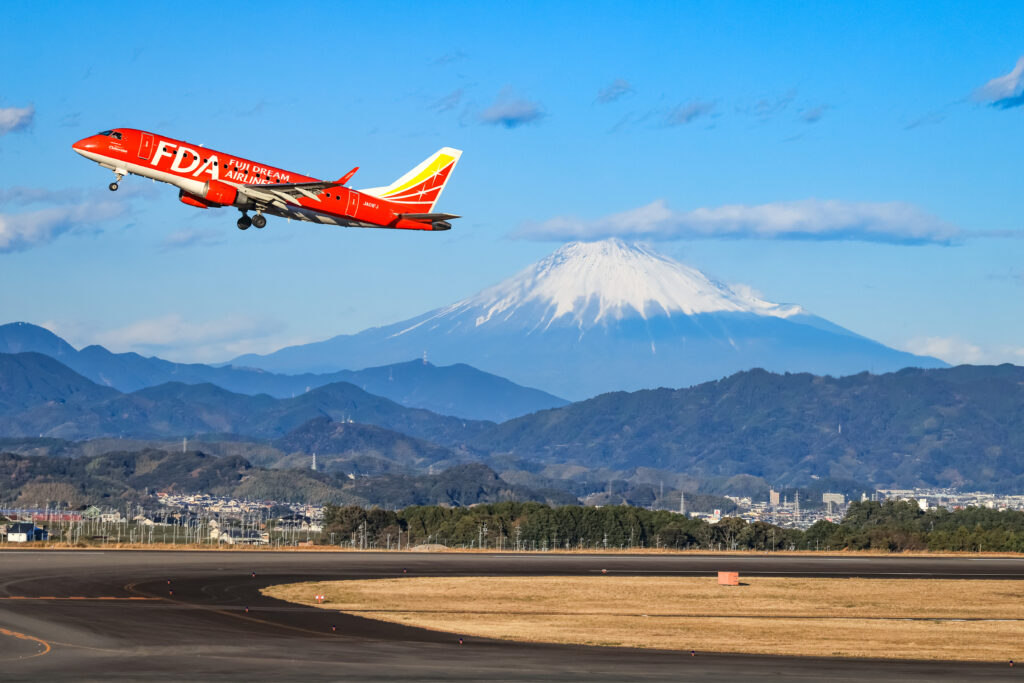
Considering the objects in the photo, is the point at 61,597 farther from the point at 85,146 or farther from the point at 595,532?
the point at 595,532

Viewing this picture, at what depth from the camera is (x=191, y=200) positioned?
63.7 metres

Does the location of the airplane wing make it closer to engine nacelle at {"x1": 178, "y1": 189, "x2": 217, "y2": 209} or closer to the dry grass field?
engine nacelle at {"x1": 178, "y1": 189, "x2": 217, "y2": 209}

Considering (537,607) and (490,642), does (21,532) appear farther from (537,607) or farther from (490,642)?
(490,642)

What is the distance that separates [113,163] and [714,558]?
68419 mm

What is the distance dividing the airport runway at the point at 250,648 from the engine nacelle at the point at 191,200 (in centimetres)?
1866

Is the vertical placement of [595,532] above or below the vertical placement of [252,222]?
below

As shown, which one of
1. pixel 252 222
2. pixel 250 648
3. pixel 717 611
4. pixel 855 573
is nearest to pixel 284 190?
pixel 252 222

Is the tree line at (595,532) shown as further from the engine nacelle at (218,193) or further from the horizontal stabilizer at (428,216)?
the engine nacelle at (218,193)

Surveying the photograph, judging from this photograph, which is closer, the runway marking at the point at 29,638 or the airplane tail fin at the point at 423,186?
the runway marking at the point at 29,638

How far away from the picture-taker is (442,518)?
159375 mm

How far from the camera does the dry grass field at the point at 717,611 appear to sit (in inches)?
2271

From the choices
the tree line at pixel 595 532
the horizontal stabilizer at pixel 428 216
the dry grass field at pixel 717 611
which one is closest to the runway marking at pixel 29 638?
the dry grass field at pixel 717 611

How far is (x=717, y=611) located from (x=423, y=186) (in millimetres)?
27367

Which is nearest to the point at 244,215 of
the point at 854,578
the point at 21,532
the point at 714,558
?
the point at 854,578
